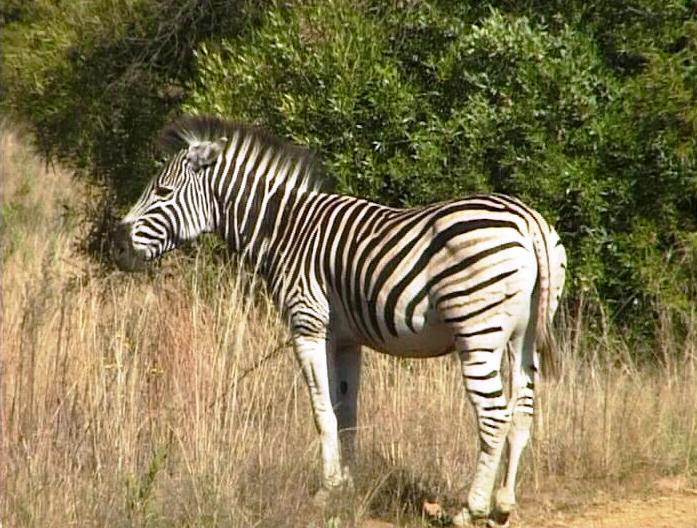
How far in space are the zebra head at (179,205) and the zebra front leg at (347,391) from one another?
119 cm

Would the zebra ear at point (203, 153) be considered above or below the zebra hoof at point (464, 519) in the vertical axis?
Result: above

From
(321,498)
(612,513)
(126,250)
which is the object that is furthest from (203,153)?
(612,513)

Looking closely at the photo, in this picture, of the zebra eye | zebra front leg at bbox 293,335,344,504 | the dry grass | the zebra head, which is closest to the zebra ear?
the zebra head

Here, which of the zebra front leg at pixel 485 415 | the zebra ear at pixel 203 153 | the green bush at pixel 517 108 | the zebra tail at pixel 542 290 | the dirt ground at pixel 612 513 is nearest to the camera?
the zebra front leg at pixel 485 415

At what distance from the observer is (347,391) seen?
761 centimetres

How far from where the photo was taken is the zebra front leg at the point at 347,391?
7590 millimetres

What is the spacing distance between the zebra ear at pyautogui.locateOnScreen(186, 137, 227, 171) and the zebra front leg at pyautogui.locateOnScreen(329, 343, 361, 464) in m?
1.42

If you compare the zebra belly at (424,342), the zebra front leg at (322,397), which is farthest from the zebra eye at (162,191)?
the zebra belly at (424,342)

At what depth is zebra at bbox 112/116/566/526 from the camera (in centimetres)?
669

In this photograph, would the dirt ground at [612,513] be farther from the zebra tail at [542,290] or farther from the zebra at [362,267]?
the zebra tail at [542,290]

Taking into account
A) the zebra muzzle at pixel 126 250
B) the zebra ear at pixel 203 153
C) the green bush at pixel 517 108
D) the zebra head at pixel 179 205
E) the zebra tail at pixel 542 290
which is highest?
the green bush at pixel 517 108

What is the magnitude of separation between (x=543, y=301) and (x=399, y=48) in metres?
4.67

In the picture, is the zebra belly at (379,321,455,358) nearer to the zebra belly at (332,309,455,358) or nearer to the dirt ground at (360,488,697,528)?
the zebra belly at (332,309,455,358)

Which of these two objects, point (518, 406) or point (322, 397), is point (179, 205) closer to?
point (322, 397)
